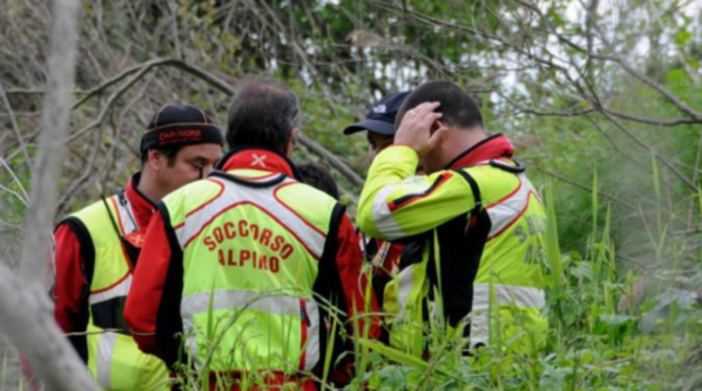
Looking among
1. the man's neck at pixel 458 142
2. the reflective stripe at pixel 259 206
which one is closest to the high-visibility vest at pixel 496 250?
the man's neck at pixel 458 142

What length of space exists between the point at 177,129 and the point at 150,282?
1.29 meters

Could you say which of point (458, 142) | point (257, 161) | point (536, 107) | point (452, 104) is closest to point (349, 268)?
point (257, 161)

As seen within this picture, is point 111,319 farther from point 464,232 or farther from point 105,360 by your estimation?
point 464,232

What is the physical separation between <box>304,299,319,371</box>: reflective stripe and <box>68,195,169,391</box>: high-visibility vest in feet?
2.51

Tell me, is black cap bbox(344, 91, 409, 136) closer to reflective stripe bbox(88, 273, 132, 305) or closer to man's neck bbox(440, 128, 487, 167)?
man's neck bbox(440, 128, 487, 167)

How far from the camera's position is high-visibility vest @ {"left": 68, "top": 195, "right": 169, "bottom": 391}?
4.50 metres

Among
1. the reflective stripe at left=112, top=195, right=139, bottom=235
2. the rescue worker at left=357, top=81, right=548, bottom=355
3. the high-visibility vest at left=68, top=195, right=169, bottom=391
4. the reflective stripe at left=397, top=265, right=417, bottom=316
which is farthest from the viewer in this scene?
the reflective stripe at left=112, top=195, right=139, bottom=235

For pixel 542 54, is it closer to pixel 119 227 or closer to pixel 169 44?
pixel 119 227

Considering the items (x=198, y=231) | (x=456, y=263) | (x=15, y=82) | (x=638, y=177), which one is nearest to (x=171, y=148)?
(x=198, y=231)

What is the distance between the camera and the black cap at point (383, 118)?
4910 mm

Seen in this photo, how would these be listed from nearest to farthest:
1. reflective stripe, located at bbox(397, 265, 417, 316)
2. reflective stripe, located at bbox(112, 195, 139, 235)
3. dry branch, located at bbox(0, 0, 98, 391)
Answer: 1. dry branch, located at bbox(0, 0, 98, 391)
2. reflective stripe, located at bbox(397, 265, 417, 316)
3. reflective stripe, located at bbox(112, 195, 139, 235)

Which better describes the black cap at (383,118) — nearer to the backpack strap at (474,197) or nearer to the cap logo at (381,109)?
the cap logo at (381,109)

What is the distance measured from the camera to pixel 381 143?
500cm

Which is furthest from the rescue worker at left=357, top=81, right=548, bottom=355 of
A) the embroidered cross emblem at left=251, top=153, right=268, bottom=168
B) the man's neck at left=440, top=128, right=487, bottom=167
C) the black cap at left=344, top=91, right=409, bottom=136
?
the black cap at left=344, top=91, right=409, bottom=136
